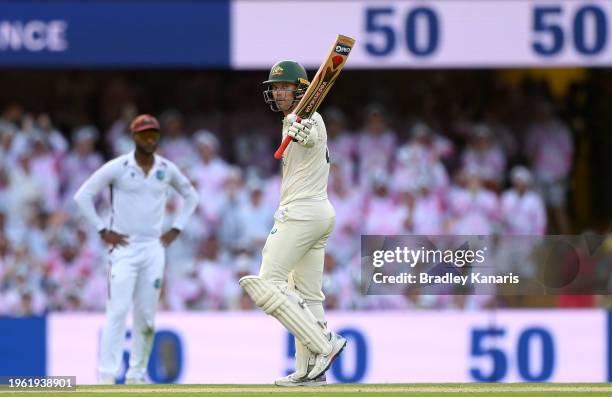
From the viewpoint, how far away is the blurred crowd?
13203 mm

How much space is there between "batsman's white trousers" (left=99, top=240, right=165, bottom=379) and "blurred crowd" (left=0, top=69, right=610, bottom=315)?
122 inches

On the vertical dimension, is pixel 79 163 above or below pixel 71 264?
above

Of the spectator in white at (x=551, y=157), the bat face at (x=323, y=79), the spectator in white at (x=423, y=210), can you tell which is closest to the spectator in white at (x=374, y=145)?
the spectator in white at (x=423, y=210)

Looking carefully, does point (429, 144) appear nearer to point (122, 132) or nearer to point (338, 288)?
point (338, 288)

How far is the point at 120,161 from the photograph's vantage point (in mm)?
9766

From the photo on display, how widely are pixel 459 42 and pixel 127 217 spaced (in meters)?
4.90

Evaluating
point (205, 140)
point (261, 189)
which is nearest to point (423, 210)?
point (261, 189)

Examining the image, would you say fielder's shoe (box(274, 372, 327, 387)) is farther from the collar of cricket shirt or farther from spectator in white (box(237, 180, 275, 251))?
spectator in white (box(237, 180, 275, 251))

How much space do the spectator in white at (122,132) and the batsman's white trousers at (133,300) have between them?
4791mm

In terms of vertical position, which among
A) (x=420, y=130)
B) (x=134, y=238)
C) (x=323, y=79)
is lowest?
(x=134, y=238)

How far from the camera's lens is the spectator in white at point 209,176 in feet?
46.0

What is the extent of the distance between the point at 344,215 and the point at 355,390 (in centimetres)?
616

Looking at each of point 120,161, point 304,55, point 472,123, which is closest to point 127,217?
point 120,161

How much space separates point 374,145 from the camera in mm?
14633
